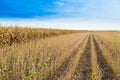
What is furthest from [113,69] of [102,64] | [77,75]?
[77,75]

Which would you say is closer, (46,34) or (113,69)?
(113,69)

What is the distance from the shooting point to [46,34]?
27562 mm

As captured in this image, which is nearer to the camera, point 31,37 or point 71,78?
point 71,78

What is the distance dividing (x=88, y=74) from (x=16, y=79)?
10.6ft

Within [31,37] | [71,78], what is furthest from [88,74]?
[31,37]

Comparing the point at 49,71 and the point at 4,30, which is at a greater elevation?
the point at 4,30

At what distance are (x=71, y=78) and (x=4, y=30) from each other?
924cm

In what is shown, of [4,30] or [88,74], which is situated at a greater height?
[4,30]

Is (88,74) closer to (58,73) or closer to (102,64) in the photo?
(58,73)

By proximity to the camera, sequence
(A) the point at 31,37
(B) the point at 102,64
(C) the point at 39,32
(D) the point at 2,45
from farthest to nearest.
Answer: (C) the point at 39,32
(A) the point at 31,37
(D) the point at 2,45
(B) the point at 102,64

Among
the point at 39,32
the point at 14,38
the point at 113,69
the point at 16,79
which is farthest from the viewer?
the point at 39,32

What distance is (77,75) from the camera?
8.38 meters

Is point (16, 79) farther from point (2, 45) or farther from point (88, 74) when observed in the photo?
point (2, 45)

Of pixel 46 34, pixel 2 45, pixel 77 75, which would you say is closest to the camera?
pixel 77 75
